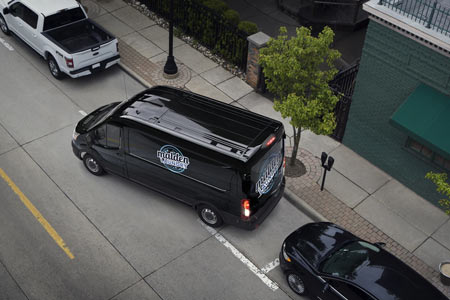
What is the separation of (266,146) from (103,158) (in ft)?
13.6

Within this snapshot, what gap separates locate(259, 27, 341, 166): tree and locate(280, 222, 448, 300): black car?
240 centimetres

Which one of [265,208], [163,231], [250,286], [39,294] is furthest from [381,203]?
[39,294]

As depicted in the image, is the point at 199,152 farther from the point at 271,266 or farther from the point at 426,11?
the point at 426,11

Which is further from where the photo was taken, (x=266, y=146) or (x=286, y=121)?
(x=286, y=121)

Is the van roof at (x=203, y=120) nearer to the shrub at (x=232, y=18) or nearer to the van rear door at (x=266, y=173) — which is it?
the van rear door at (x=266, y=173)

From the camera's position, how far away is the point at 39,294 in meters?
10.5

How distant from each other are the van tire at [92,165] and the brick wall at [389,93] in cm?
661

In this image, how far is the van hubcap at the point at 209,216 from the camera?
1169 centimetres

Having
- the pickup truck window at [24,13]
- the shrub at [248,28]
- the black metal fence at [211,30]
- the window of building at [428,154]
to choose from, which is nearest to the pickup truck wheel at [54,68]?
the pickup truck window at [24,13]

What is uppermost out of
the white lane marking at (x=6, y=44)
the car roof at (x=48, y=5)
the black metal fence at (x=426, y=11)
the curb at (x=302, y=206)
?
the black metal fence at (x=426, y=11)

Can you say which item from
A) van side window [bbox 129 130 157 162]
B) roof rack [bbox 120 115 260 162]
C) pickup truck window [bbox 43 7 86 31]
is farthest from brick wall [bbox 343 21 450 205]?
pickup truck window [bbox 43 7 86 31]

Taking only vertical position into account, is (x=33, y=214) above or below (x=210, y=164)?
below

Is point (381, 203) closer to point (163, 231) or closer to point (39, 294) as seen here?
point (163, 231)

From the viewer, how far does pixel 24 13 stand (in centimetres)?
1628
